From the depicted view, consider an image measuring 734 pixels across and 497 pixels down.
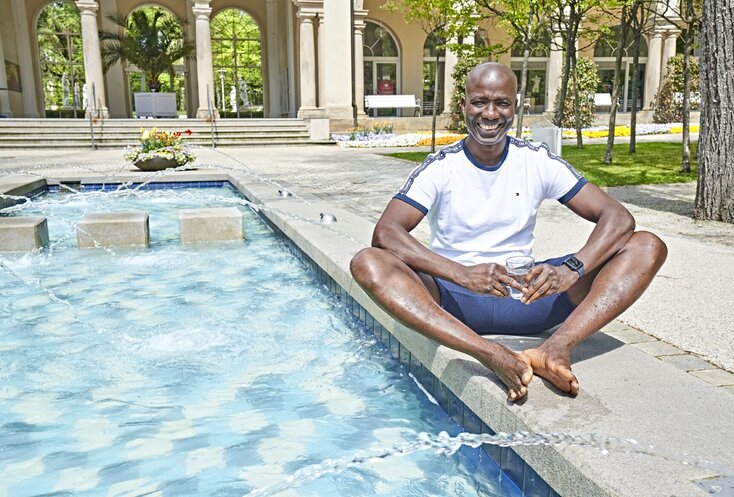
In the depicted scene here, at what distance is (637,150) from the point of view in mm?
16422

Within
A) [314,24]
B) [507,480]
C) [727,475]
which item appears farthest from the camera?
[314,24]

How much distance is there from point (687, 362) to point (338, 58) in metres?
21.5

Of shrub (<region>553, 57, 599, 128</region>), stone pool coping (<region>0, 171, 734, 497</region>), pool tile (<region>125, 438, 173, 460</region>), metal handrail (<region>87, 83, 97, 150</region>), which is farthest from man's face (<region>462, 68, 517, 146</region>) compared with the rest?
shrub (<region>553, 57, 599, 128</region>)

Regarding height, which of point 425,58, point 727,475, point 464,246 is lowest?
Result: point 727,475

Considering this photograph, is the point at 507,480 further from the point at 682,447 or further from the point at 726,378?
the point at 726,378

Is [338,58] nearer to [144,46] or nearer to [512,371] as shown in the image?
[144,46]

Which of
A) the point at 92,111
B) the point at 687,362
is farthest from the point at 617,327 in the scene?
the point at 92,111

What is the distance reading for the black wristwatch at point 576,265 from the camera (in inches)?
105

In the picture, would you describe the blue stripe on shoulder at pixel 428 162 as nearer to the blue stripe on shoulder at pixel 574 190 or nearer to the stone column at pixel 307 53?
the blue stripe on shoulder at pixel 574 190

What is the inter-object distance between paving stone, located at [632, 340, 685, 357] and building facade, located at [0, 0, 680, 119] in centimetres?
1958

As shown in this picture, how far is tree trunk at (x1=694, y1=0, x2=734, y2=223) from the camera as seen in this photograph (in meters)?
6.64

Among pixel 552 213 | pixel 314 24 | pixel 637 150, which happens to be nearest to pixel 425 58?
pixel 314 24

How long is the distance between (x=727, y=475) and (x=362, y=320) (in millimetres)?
2657

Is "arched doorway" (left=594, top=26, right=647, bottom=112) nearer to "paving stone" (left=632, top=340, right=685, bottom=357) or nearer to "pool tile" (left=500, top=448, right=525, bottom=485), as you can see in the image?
"paving stone" (left=632, top=340, right=685, bottom=357)
